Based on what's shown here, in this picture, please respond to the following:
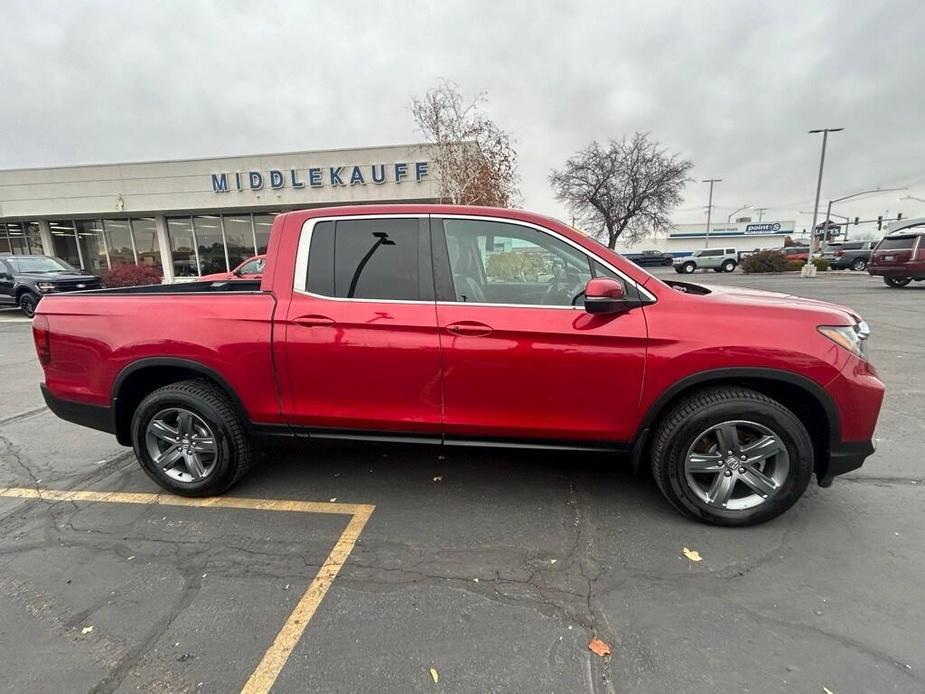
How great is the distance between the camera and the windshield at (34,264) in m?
13.1

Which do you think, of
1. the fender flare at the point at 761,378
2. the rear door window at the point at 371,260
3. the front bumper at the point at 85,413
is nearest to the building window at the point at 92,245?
the front bumper at the point at 85,413

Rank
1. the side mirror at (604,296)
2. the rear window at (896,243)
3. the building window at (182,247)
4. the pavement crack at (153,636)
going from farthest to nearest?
the building window at (182,247)
the rear window at (896,243)
the side mirror at (604,296)
the pavement crack at (153,636)

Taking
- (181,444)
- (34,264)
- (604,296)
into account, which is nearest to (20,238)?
(34,264)

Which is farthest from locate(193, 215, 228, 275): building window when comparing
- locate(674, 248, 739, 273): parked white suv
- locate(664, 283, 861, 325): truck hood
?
locate(674, 248, 739, 273): parked white suv

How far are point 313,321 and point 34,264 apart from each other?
50.5 ft

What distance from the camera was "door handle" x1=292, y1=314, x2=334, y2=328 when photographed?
286 cm

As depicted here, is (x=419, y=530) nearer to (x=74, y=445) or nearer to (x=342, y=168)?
(x=74, y=445)

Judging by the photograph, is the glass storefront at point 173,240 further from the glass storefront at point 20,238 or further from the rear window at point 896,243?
the rear window at point 896,243

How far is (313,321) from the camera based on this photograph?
288 cm

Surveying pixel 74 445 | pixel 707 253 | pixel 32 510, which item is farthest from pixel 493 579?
pixel 707 253

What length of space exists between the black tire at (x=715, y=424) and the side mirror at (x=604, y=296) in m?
0.72

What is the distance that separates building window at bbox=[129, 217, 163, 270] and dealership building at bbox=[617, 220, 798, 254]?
51082mm

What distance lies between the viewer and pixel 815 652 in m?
1.96

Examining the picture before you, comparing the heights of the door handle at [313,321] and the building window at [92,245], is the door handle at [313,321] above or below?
below
